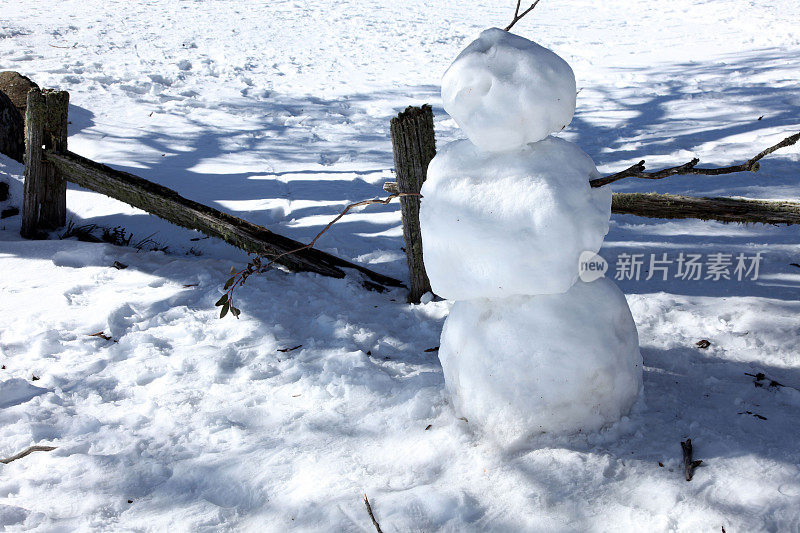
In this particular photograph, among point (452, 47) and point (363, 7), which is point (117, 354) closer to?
point (452, 47)

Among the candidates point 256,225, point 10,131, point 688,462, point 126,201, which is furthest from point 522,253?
point 10,131

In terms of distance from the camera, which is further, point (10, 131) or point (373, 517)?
point (10, 131)

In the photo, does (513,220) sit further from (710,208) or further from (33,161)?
(33,161)

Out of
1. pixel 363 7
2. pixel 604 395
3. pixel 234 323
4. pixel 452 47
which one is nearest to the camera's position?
pixel 604 395

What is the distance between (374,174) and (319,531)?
4056 mm

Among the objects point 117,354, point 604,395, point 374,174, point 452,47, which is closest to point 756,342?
point 604,395

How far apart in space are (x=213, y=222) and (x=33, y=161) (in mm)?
1593

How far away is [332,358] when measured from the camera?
9.20 ft

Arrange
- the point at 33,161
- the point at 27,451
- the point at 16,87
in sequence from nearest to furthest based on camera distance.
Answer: the point at 27,451, the point at 33,161, the point at 16,87

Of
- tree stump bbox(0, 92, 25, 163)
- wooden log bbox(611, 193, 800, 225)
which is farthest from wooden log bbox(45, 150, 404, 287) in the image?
tree stump bbox(0, 92, 25, 163)

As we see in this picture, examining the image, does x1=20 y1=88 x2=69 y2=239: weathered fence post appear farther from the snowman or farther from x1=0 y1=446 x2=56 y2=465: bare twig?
the snowman

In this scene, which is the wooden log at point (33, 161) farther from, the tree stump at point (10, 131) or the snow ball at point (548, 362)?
the snow ball at point (548, 362)

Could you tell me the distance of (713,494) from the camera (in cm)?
182

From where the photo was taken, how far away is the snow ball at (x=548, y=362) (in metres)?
2.05
